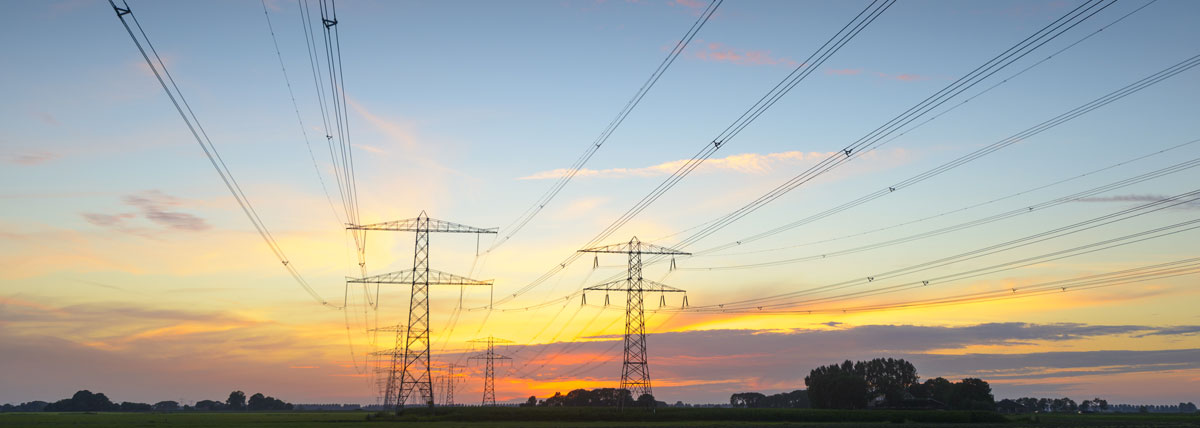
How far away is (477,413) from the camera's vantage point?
109 m

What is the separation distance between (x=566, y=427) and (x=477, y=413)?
37.2 m

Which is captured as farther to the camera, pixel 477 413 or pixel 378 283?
pixel 477 413

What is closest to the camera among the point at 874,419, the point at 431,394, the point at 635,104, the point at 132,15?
the point at 132,15

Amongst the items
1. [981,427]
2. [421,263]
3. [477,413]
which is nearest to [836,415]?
[981,427]

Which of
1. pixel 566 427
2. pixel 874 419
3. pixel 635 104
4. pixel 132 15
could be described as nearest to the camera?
pixel 132 15

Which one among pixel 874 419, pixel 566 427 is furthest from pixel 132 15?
pixel 874 419

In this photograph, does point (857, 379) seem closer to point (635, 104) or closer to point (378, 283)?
point (378, 283)

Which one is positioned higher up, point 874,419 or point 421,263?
point 421,263

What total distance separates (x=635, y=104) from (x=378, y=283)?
60332mm

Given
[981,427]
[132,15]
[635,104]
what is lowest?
[981,427]

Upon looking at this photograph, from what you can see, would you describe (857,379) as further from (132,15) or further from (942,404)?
(132,15)

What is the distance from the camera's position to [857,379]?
7072 inches

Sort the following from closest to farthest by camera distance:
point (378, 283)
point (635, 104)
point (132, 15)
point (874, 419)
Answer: point (132, 15) → point (635, 104) → point (378, 283) → point (874, 419)

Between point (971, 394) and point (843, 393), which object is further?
point (971, 394)
